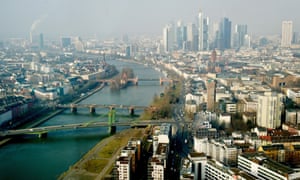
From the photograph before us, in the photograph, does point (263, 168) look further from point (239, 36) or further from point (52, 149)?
point (239, 36)

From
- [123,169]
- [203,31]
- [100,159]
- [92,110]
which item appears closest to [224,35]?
[203,31]

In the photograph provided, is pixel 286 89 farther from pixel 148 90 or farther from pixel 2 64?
pixel 2 64

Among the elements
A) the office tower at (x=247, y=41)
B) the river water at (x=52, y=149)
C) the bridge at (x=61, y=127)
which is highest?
the office tower at (x=247, y=41)

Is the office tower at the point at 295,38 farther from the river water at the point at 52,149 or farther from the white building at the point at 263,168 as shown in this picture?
the white building at the point at 263,168

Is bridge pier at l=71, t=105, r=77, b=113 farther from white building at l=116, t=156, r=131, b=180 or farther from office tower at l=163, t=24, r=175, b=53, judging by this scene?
office tower at l=163, t=24, r=175, b=53

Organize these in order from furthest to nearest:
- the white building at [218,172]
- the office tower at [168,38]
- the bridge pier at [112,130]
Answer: the office tower at [168,38] → the bridge pier at [112,130] → the white building at [218,172]

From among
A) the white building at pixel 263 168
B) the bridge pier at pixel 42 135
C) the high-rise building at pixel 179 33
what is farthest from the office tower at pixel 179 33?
the white building at pixel 263 168

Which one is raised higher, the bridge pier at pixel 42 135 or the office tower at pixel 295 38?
the office tower at pixel 295 38
